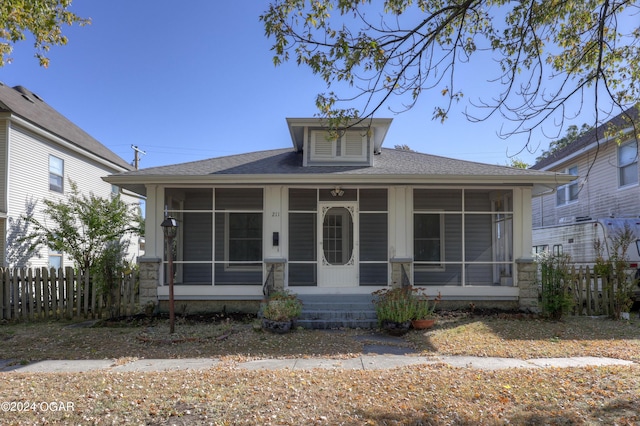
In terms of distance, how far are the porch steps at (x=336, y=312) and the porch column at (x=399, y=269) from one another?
726 millimetres

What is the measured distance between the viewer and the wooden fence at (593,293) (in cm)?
965

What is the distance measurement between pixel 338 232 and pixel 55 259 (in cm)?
1001

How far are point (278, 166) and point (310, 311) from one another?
366 centimetres

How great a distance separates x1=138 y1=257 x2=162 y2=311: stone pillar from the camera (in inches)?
378

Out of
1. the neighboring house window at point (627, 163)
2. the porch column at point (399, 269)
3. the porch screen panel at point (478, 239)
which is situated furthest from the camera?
the neighboring house window at point (627, 163)

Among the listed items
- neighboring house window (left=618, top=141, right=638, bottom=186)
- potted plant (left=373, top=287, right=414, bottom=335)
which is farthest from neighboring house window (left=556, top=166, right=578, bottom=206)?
potted plant (left=373, top=287, right=414, bottom=335)

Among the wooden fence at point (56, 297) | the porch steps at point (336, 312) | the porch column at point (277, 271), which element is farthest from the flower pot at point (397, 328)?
the wooden fence at point (56, 297)

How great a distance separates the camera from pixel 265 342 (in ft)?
24.1

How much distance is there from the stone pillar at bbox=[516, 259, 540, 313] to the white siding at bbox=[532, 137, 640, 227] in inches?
170

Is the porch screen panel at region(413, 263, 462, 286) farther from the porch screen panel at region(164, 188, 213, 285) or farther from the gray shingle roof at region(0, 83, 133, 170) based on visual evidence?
the gray shingle roof at region(0, 83, 133, 170)

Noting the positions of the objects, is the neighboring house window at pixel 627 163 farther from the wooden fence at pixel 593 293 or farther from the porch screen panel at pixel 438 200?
the porch screen panel at pixel 438 200

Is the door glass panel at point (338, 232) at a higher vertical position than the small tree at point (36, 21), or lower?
lower

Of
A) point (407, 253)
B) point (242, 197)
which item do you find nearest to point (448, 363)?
point (407, 253)

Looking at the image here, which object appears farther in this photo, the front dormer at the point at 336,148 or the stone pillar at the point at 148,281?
the front dormer at the point at 336,148
